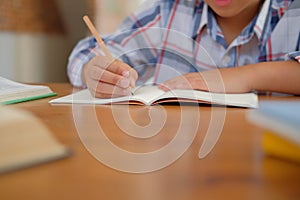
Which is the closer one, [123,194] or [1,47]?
[123,194]

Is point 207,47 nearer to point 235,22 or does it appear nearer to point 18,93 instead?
point 235,22

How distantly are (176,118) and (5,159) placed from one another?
288 millimetres

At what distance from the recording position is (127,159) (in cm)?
35

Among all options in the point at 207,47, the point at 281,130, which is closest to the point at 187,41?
the point at 207,47

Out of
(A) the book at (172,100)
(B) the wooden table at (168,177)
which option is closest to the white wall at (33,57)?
(A) the book at (172,100)

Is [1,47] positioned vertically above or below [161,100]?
above

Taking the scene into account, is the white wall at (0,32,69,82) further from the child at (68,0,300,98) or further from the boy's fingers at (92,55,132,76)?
the boy's fingers at (92,55,132,76)

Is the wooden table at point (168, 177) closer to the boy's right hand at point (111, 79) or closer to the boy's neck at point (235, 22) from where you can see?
the boy's right hand at point (111, 79)

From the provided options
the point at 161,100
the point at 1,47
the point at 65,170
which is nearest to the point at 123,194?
the point at 65,170

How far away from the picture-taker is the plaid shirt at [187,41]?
1.07 m

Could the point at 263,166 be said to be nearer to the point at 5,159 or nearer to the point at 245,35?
the point at 5,159

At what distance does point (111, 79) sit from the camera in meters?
0.78

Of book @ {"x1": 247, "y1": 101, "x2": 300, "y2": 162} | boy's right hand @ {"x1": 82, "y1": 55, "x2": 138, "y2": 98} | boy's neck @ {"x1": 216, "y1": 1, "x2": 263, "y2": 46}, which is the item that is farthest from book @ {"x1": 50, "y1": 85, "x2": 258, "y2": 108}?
boy's neck @ {"x1": 216, "y1": 1, "x2": 263, "y2": 46}

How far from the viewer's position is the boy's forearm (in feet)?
2.83
